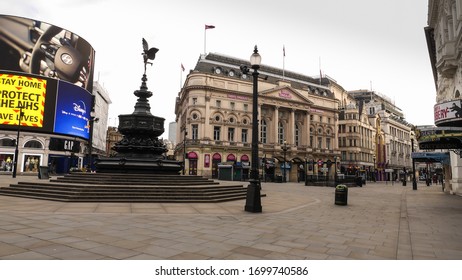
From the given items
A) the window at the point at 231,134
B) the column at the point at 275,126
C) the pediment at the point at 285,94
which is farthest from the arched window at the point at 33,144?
the column at the point at 275,126

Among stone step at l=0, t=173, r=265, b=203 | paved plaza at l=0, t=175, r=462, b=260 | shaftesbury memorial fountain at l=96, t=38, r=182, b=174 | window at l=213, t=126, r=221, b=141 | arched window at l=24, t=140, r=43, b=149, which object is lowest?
paved plaza at l=0, t=175, r=462, b=260

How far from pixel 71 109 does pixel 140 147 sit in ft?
126

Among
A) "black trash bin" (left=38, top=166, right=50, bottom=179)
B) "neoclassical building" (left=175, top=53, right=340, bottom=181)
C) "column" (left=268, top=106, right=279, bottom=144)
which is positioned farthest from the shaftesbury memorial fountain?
"column" (left=268, top=106, right=279, bottom=144)

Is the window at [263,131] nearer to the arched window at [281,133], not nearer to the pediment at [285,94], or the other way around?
the arched window at [281,133]

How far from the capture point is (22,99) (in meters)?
43.2

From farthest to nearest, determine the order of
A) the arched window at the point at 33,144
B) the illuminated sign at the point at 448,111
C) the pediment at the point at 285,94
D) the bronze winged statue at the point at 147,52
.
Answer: the pediment at the point at 285,94, the arched window at the point at 33,144, the bronze winged statue at the point at 147,52, the illuminated sign at the point at 448,111

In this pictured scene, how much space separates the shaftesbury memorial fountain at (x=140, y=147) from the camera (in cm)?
1648

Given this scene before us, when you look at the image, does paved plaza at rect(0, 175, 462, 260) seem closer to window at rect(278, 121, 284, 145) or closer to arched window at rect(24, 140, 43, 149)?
arched window at rect(24, 140, 43, 149)

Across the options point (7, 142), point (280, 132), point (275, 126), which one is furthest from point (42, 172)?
point (280, 132)

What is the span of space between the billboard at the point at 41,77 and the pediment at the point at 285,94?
34.4 m

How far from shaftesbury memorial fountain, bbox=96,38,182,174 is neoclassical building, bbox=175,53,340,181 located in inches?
1043

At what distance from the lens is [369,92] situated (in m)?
107

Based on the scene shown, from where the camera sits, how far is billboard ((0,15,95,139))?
42938mm
